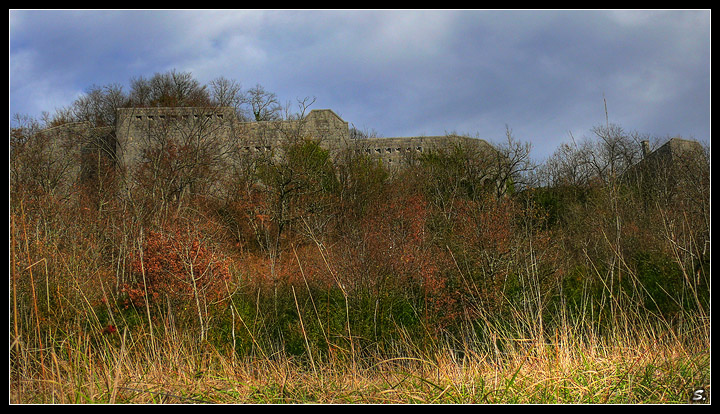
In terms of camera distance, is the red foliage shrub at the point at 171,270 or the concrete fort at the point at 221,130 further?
the concrete fort at the point at 221,130

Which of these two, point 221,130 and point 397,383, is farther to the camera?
point 221,130

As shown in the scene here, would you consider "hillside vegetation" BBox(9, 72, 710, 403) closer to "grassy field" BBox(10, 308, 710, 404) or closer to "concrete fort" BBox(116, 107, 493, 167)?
"grassy field" BBox(10, 308, 710, 404)

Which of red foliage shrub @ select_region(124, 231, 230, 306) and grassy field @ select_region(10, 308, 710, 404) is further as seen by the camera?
red foliage shrub @ select_region(124, 231, 230, 306)

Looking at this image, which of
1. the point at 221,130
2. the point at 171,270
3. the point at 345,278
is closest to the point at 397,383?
the point at 345,278

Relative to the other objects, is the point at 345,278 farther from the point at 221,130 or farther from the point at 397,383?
the point at 221,130

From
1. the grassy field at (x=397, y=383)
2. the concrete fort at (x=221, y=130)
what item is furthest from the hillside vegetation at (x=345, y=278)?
the concrete fort at (x=221, y=130)

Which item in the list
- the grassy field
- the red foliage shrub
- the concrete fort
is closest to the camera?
the grassy field

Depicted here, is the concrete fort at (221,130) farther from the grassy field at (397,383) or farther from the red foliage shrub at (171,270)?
the grassy field at (397,383)

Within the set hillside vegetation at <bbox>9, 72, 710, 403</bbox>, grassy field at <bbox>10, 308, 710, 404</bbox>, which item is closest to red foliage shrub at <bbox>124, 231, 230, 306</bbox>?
hillside vegetation at <bbox>9, 72, 710, 403</bbox>

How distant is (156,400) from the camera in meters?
2.74

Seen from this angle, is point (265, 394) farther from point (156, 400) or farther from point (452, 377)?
point (452, 377)
